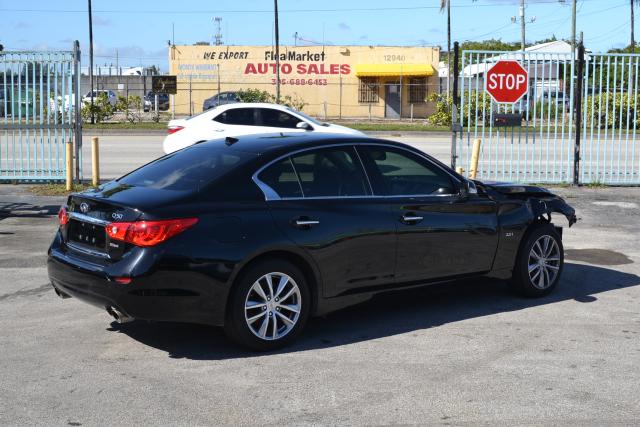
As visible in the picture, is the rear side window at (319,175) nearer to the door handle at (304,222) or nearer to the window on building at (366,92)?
the door handle at (304,222)

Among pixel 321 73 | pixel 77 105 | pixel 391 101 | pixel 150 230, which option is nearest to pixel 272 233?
pixel 150 230

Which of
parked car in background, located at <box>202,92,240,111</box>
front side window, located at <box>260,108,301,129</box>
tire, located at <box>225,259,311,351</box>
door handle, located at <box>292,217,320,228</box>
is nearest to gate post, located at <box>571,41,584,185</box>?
front side window, located at <box>260,108,301,129</box>

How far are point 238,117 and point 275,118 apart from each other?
778 millimetres

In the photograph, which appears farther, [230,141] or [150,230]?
[230,141]

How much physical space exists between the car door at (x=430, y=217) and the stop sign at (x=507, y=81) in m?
9.32

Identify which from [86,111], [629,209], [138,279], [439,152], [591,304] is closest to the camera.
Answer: [138,279]

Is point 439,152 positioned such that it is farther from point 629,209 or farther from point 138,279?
point 138,279

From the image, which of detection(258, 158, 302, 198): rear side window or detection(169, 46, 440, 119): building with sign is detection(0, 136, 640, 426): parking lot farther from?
detection(169, 46, 440, 119): building with sign

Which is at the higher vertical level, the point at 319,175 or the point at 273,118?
the point at 273,118

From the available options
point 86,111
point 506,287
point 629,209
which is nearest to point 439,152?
point 629,209

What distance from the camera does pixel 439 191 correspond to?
7.36 metres

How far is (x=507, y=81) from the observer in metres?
16.6

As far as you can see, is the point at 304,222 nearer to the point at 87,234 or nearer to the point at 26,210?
the point at 87,234

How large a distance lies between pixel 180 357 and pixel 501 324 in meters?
2.71
